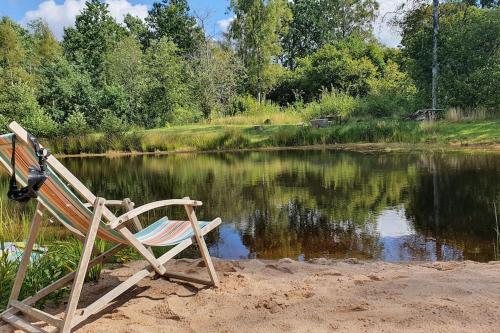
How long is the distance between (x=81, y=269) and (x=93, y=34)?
4239cm

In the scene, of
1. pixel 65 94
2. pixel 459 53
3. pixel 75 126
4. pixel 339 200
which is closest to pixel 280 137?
pixel 459 53

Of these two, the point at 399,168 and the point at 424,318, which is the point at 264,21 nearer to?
the point at 399,168

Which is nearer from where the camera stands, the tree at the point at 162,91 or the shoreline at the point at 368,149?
the shoreline at the point at 368,149

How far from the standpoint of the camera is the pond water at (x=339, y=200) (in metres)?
5.25

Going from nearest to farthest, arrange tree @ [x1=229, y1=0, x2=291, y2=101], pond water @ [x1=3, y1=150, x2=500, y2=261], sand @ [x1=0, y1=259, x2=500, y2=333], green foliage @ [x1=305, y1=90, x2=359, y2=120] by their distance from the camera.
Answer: sand @ [x1=0, y1=259, x2=500, y2=333] < pond water @ [x1=3, y1=150, x2=500, y2=261] < green foliage @ [x1=305, y1=90, x2=359, y2=120] < tree @ [x1=229, y1=0, x2=291, y2=101]

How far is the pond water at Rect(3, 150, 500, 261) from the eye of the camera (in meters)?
5.25

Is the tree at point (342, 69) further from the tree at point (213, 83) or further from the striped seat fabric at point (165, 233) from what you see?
the striped seat fabric at point (165, 233)

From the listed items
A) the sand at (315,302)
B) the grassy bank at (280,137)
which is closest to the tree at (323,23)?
the grassy bank at (280,137)

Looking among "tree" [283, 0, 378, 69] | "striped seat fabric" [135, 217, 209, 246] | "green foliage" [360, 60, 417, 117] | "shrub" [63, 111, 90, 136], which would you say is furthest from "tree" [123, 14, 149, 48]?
"striped seat fabric" [135, 217, 209, 246]

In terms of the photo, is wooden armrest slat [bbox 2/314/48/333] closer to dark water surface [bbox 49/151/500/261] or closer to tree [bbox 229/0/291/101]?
dark water surface [bbox 49/151/500/261]

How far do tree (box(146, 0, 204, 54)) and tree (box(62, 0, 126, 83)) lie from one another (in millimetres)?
4082

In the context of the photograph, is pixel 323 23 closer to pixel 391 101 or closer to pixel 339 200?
pixel 391 101

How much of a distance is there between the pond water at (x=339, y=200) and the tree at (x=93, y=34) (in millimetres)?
28509

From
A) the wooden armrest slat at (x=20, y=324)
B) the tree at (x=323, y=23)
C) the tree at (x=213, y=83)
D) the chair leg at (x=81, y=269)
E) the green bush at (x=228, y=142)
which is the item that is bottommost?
the wooden armrest slat at (x=20, y=324)
